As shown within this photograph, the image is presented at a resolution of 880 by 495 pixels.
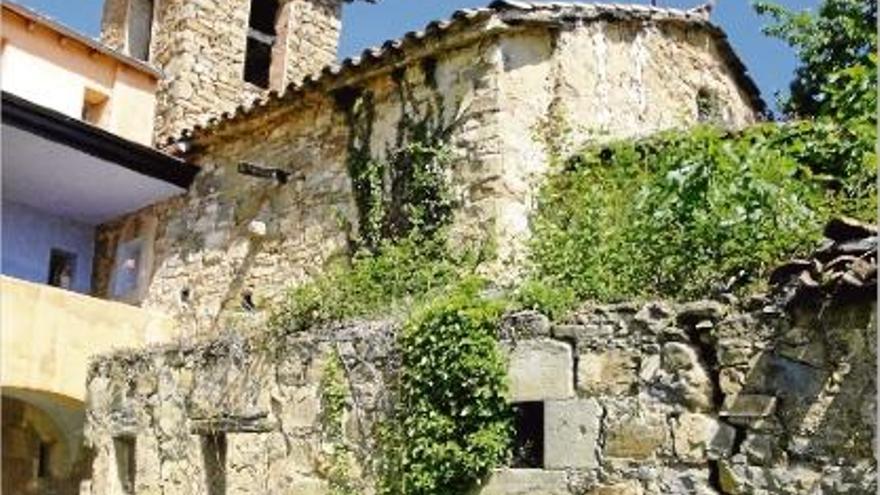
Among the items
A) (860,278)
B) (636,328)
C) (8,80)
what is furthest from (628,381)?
(8,80)

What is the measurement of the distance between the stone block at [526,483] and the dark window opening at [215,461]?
218cm

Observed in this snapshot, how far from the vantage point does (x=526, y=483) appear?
557cm

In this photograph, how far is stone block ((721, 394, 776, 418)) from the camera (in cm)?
488

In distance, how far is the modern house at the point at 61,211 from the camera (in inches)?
368

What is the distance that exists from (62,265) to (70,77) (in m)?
2.47

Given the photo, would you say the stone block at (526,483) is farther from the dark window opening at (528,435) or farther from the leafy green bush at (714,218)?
the leafy green bush at (714,218)

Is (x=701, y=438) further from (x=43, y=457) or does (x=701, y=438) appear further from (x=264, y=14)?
(x=264, y=14)

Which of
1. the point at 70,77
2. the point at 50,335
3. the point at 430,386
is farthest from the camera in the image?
the point at 70,77

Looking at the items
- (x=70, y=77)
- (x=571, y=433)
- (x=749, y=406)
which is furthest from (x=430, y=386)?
(x=70, y=77)

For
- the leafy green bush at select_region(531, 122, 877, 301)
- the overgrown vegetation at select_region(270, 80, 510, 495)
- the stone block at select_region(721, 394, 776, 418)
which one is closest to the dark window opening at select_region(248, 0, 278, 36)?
the overgrown vegetation at select_region(270, 80, 510, 495)

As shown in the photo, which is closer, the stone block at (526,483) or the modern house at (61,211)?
the stone block at (526,483)

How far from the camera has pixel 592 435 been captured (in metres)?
5.40

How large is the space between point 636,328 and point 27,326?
6.04 m

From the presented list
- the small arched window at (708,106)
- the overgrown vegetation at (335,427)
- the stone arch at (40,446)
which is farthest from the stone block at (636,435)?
the stone arch at (40,446)
